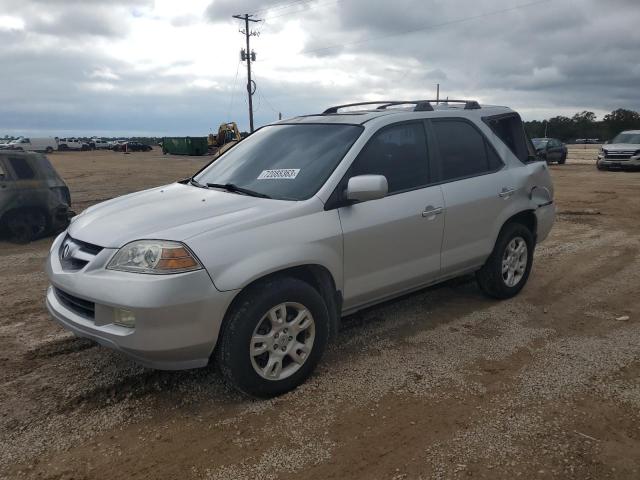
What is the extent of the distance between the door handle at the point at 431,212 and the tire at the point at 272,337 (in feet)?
4.01

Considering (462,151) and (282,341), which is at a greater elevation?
(462,151)

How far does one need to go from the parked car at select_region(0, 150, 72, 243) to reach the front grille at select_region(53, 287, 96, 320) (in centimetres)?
560

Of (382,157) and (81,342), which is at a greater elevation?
(382,157)

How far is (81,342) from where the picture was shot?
170 inches

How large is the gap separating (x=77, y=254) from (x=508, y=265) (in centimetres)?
389

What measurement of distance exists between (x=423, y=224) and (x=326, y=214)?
0.97 meters

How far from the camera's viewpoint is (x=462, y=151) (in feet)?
15.5

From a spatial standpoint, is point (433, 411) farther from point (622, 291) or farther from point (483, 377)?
point (622, 291)

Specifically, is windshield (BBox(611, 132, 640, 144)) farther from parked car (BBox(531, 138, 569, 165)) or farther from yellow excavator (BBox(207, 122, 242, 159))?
yellow excavator (BBox(207, 122, 242, 159))

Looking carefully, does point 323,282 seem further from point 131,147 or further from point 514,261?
point 131,147

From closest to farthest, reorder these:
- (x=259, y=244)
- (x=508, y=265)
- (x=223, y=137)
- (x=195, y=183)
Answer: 1. (x=259, y=244)
2. (x=195, y=183)
3. (x=508, y=265)
4. (x=223, y=137)

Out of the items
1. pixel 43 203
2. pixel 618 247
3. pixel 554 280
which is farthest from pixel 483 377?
pixel 43 203

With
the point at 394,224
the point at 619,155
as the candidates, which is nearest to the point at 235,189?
the point at 394,224

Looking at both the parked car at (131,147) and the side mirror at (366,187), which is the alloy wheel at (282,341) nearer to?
the side mirror at (366,187)
